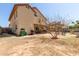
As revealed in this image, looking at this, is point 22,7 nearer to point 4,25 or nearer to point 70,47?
point 4,25

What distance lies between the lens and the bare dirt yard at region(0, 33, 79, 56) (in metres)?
2.49

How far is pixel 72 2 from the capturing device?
97.7 inches

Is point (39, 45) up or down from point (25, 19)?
down

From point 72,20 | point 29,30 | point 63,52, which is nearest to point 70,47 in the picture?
point 63,52

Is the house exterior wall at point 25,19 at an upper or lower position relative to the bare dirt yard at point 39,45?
upper

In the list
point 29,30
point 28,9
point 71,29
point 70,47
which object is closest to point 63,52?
point 70,47

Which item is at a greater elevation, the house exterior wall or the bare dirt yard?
the house exterior wall

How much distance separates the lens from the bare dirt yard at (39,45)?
8.18ft

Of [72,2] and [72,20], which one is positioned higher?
[72,2]

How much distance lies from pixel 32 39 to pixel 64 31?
14.0 inches

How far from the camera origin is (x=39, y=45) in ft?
8.31

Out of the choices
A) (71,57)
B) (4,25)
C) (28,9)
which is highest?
(28,9)

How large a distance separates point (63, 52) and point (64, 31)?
23cm

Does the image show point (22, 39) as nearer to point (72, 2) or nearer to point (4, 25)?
point (4, 25)
